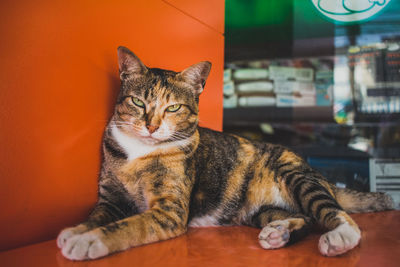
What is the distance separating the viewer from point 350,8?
80.2 inches

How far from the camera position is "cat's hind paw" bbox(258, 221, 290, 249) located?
3.85 feet

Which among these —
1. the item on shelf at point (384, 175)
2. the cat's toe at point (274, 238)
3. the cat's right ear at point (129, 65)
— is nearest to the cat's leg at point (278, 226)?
the cat's toe at point (274, 238)

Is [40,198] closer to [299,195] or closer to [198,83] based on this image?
[198,83]

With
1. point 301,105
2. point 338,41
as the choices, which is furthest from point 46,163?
point 338,41

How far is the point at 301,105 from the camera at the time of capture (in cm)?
334

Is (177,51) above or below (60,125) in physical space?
above

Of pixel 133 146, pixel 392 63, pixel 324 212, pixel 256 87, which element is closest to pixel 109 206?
pixel 133 146

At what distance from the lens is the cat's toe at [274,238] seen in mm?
1174

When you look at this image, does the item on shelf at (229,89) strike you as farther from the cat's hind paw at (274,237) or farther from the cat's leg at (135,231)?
the cat's hind paw at (274,237)

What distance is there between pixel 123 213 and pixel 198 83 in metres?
0.68

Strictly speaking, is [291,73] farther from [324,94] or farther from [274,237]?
[274,237]

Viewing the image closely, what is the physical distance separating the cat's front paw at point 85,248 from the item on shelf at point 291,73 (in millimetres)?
2819

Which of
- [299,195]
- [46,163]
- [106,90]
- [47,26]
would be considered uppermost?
[47,26]

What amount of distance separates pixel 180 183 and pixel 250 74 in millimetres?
2380
